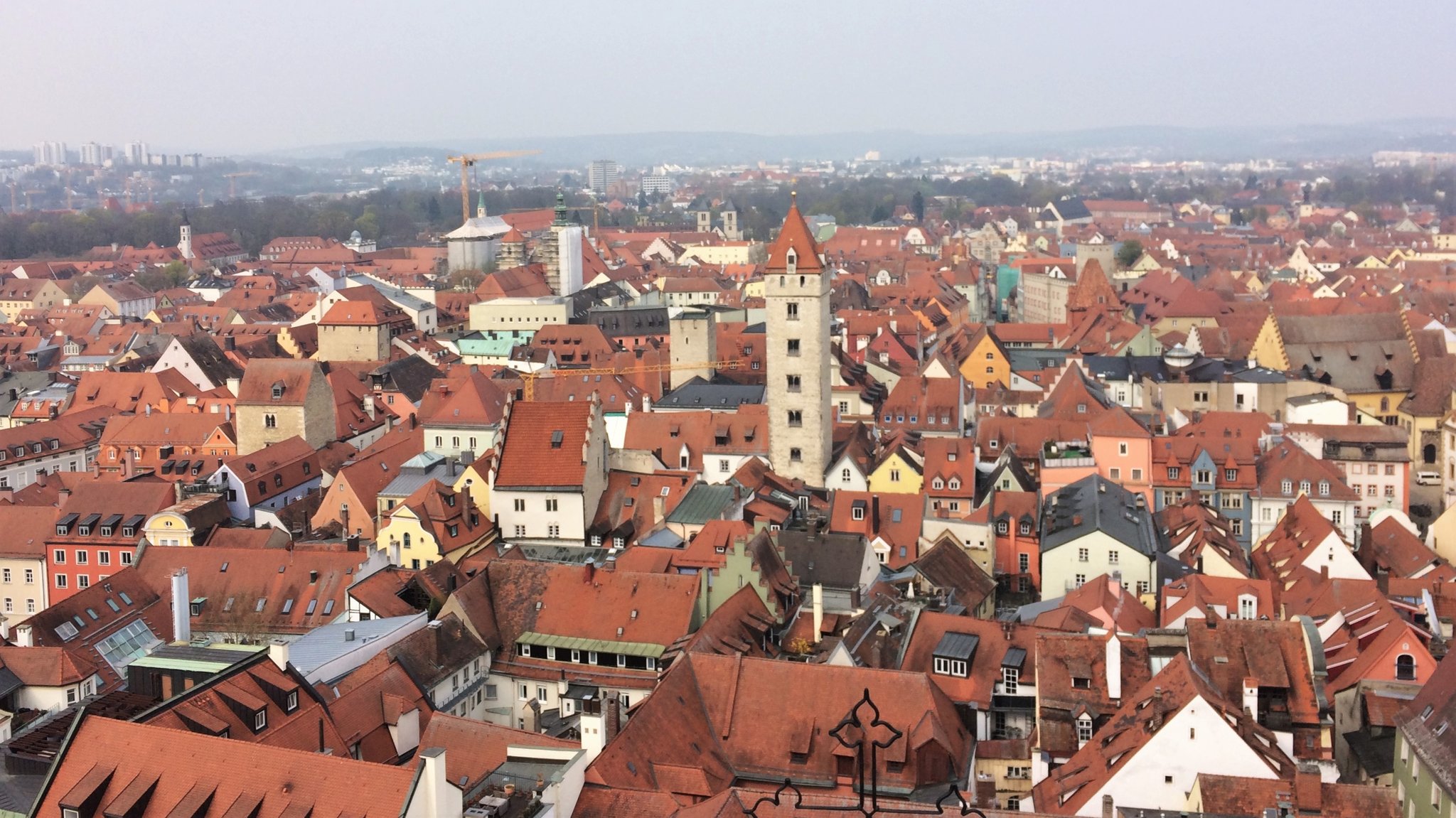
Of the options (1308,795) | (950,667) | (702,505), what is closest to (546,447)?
(702,505)

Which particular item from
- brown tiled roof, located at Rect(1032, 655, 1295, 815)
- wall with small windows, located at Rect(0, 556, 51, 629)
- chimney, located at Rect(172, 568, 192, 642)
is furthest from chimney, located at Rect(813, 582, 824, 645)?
A: wall with small windows, located at Rect(0, 556, 51, 629)

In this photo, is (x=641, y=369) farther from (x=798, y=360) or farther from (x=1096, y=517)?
(x=1096, y=517)

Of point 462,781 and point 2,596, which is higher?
point 462,781

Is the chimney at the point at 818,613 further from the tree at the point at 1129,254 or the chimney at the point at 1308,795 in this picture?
the tree at the point at 1129,254

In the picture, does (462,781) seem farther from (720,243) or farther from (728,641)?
(720,243)

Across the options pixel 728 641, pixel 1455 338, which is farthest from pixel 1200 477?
pixel 1455 338

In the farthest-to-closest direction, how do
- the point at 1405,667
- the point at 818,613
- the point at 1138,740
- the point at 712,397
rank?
the point at 712,397, the point at 818,613, the point at 1405,667, the point at 1138,740
